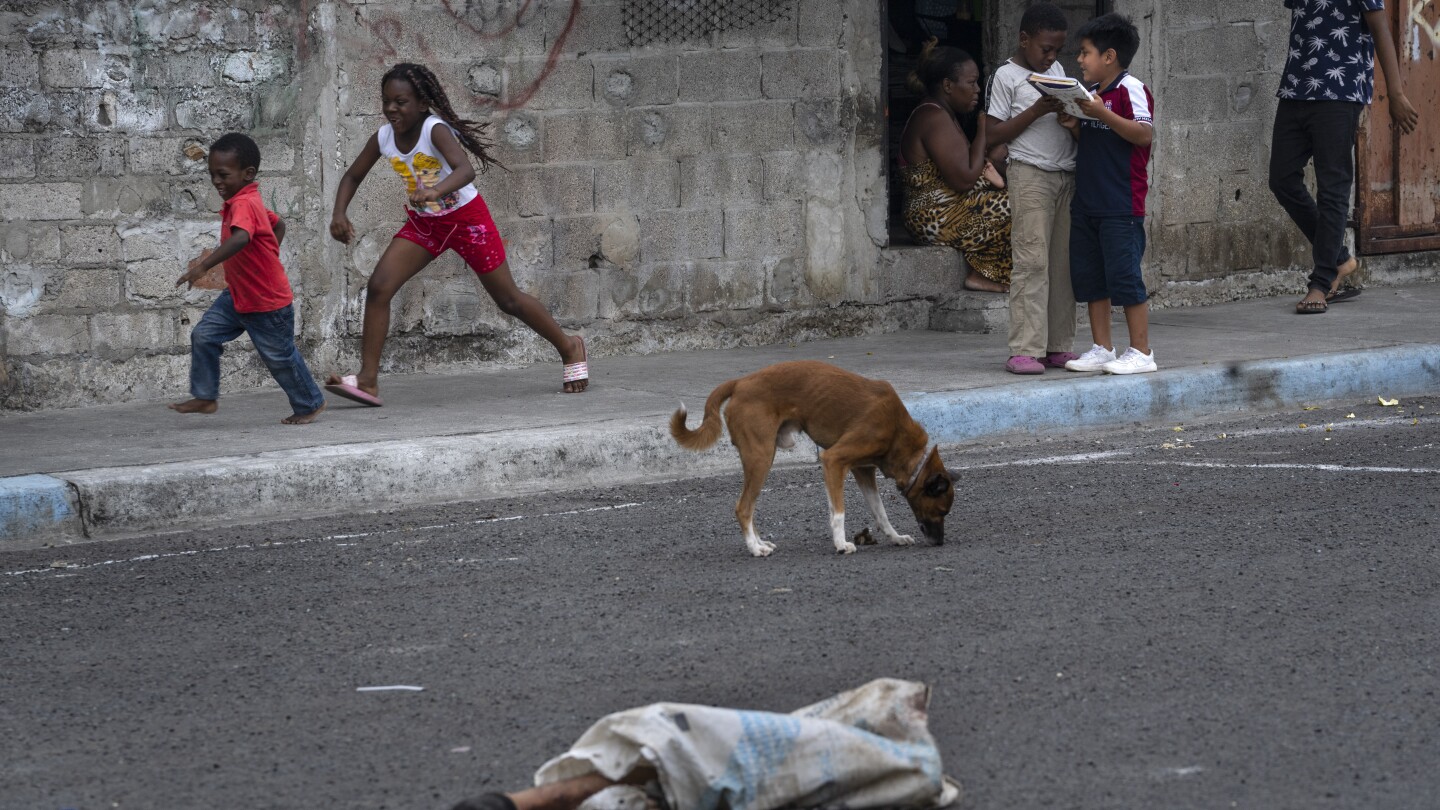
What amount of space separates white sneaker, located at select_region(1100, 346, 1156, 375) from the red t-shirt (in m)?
3.99

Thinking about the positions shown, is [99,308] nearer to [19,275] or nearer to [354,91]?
[19,275]

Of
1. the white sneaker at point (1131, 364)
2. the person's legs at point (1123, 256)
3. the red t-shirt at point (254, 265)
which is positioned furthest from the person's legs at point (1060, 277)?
the red t-shirt at point (254, 265)

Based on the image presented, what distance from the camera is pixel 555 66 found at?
9805 millimetres

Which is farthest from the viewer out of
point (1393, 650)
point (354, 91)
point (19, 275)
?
point (354, 91)

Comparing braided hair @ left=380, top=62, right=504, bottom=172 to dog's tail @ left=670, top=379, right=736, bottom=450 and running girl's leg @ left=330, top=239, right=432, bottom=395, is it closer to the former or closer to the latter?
running girl's leg @ left=330, top=239, right=432, bottom=395

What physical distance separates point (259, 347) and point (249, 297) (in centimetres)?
23

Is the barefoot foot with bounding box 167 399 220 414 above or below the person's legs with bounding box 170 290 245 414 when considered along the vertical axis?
below

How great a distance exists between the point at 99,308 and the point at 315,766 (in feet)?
17.7

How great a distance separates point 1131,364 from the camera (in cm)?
903

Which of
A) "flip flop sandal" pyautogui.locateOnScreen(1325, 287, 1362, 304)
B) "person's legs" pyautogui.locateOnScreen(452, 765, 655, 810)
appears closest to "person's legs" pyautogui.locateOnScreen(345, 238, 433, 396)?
"person's legs" pyautogui.locateOnScreen(452, 765, 655, 810)

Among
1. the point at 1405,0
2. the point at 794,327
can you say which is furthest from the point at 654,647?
the point at 1405,0

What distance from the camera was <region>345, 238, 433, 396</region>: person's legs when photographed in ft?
28.0

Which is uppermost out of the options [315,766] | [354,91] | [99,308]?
[354,91]

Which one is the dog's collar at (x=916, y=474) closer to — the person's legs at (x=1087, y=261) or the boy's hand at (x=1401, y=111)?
the person's legs at (x=1087, y=261)
